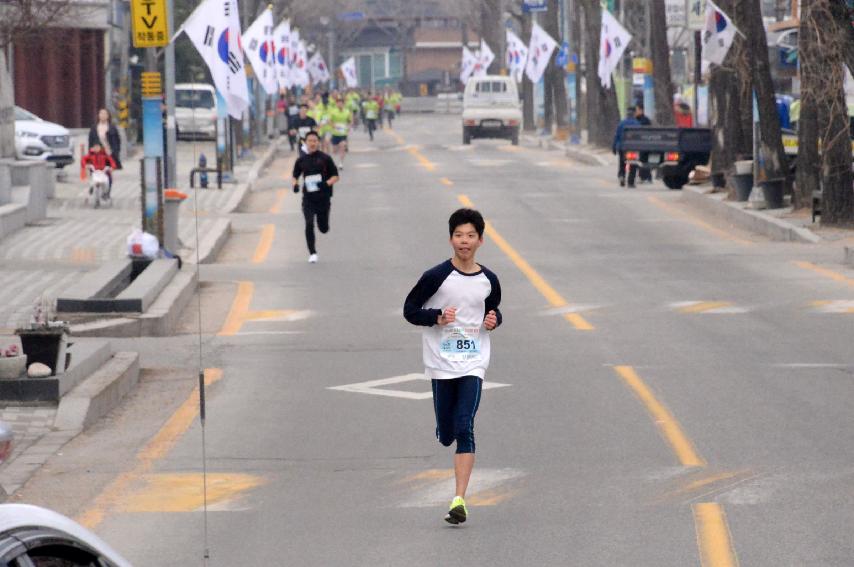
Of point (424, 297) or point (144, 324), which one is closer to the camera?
point (424, 297)

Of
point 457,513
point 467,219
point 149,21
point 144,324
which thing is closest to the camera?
point 457,513

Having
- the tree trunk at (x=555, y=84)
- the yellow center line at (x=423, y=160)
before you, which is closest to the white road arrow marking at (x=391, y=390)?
the yellow center line at (x=423, y=160)

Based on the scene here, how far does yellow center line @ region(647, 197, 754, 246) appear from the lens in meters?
27.3

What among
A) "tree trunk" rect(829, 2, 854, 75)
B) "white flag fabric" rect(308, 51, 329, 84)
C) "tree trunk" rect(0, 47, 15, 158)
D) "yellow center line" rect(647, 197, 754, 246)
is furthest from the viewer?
"white flag fabric" rect(308, 51, 329, 84)

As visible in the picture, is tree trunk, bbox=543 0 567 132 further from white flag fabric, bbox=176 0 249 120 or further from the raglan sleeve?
the raglan sleeve

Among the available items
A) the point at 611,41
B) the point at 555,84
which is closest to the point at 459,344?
the point at 611,41

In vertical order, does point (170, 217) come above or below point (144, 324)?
above

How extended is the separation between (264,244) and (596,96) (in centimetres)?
3381

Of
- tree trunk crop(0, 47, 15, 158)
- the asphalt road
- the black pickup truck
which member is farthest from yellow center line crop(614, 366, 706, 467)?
the black pickup truck

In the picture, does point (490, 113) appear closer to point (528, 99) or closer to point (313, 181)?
point (528, 99)

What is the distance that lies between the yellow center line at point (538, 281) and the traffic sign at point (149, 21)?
5467 millimetres

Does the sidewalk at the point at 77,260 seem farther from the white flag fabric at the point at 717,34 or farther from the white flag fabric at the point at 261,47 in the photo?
the white flag fabric at the point at 717,34

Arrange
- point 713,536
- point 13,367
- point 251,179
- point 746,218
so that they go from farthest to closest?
point 251,179 < point 746,218 < point 13,367 < point 713,536

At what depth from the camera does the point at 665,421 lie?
38.9 ft
